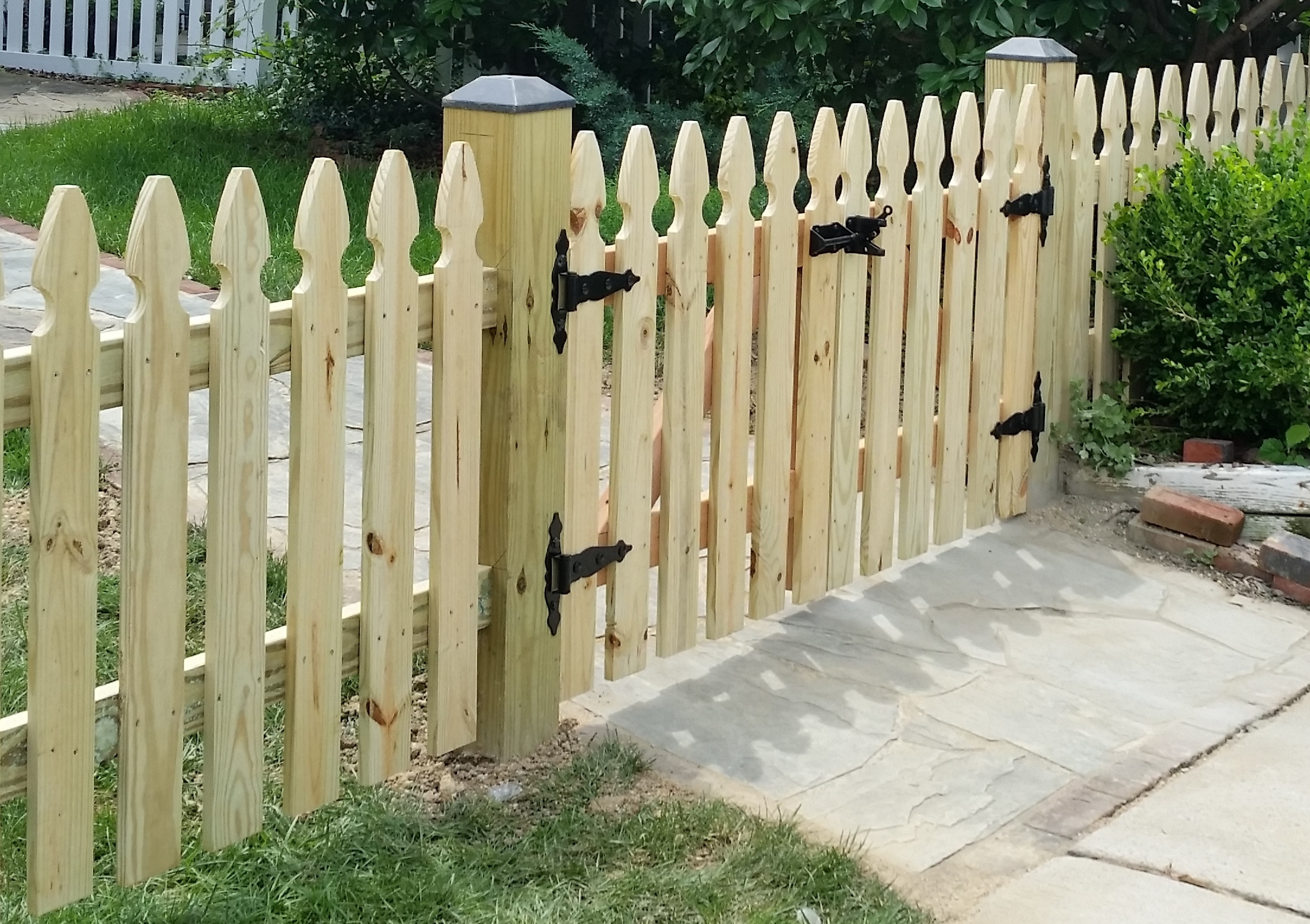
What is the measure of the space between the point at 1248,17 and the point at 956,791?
422cm

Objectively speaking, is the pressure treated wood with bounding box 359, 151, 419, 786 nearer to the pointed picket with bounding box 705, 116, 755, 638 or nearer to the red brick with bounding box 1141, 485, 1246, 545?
the pointed picket with bounding box 705, 116, 755, 638

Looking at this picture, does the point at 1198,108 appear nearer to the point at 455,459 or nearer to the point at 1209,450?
the point at 1209,450

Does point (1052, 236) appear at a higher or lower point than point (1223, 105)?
lower

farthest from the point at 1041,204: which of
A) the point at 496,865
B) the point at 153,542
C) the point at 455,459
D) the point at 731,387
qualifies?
the point at 153,542

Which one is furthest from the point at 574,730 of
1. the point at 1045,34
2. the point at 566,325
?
the point at 1045,34

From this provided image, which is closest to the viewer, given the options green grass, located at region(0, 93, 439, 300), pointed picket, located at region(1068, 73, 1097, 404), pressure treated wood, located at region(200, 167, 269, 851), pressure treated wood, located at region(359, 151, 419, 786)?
pressure treated wood, located at region(200, 167, 269, 851)

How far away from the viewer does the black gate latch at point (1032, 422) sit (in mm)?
5309

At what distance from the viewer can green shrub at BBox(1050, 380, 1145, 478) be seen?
556 centimetres

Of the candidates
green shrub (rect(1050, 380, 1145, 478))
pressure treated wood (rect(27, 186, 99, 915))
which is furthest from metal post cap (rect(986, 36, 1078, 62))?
pressure treated wood (rect(27, 186, 99, 915))

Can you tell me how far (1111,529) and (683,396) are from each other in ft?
6.59

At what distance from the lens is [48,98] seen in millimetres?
12031

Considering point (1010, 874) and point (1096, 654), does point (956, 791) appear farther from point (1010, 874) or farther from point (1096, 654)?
point (1096, 654)

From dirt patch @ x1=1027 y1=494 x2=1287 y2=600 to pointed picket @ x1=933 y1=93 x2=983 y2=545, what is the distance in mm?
475

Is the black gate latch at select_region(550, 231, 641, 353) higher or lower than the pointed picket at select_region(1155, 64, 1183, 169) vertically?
lower
